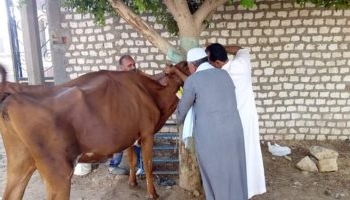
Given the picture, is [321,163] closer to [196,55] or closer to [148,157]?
[148,157]

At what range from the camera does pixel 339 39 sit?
6105 mm

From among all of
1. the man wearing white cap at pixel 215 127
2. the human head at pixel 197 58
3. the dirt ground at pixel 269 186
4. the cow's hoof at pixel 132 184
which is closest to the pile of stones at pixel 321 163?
the dirt ground at pixel 269 186

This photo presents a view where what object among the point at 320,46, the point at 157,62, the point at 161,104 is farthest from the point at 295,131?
the point at 161,104

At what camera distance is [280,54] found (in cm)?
621

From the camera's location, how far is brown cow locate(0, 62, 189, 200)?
307 cm

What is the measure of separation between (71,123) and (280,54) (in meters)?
4.15

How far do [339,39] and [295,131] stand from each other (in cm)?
176

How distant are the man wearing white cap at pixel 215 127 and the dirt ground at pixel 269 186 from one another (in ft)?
3.95

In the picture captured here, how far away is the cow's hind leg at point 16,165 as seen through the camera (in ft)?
10.6

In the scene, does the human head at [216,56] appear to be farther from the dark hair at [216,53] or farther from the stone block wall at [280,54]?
the stone block wall at [280,54]

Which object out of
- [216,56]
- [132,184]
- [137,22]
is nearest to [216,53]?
[216,56]

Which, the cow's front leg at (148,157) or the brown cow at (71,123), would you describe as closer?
the brown cow at (71,123)

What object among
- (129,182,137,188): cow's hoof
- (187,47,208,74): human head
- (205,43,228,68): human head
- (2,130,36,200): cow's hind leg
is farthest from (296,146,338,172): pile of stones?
(2,130,36,200): cow's hind leg

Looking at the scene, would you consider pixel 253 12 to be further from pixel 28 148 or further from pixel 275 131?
pixel 28 148
